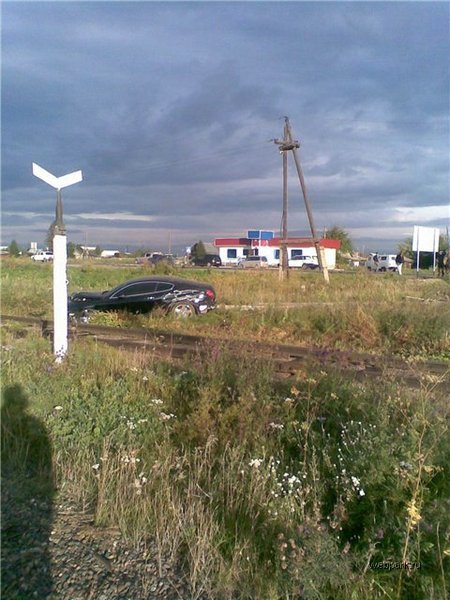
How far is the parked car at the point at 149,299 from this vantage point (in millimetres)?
16750

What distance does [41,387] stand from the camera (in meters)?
5.96

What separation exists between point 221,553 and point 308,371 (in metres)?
3.11

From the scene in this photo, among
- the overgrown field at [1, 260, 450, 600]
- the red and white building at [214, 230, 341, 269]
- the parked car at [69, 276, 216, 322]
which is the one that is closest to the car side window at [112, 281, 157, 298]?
the parked car at [69, 276, 216, 322]

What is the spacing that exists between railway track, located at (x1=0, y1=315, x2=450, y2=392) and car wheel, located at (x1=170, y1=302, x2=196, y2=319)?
7.27 ft

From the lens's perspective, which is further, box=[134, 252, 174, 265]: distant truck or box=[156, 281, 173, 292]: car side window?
box=[134, 252, 174, 265]: distant truck

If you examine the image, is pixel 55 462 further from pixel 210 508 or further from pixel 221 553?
pixel 221 553

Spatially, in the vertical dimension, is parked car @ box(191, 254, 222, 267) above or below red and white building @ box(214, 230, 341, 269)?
below

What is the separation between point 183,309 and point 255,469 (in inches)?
507

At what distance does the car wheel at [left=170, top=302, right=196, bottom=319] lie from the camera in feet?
54.5

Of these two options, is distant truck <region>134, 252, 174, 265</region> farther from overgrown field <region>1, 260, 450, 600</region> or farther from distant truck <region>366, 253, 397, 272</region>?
overgrown field <region>1, 260, 450, 600</region>

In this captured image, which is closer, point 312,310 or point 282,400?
point 282,400

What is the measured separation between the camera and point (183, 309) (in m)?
16.8

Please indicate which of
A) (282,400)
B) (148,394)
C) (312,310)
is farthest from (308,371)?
(312,310)

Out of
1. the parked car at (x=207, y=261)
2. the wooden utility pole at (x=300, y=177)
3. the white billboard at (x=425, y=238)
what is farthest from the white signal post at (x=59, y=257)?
the parked car at (x=207, y=261)
